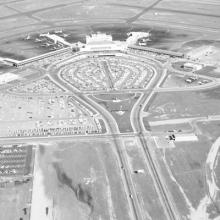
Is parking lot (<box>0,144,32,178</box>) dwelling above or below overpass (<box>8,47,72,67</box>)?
below

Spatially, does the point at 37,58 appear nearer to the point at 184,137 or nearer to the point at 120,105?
the point at 120,105

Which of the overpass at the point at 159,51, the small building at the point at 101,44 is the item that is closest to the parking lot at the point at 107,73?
the small building at the point at 101,44

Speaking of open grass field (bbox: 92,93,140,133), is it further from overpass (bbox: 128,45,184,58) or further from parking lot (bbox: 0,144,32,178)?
overpass (bbox: 128,45,184,58)

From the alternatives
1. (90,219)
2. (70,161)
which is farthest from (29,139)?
(90,219)

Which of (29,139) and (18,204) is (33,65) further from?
(18,204)

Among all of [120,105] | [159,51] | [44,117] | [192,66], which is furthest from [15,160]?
[159,51]

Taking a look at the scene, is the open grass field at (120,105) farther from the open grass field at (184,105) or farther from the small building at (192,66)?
the small building at (192,66)

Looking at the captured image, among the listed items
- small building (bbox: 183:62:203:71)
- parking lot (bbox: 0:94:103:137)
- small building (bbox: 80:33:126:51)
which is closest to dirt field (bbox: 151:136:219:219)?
parking lot (bbox: 0:94:103:137)

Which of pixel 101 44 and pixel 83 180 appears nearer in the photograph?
pixel 83 180
